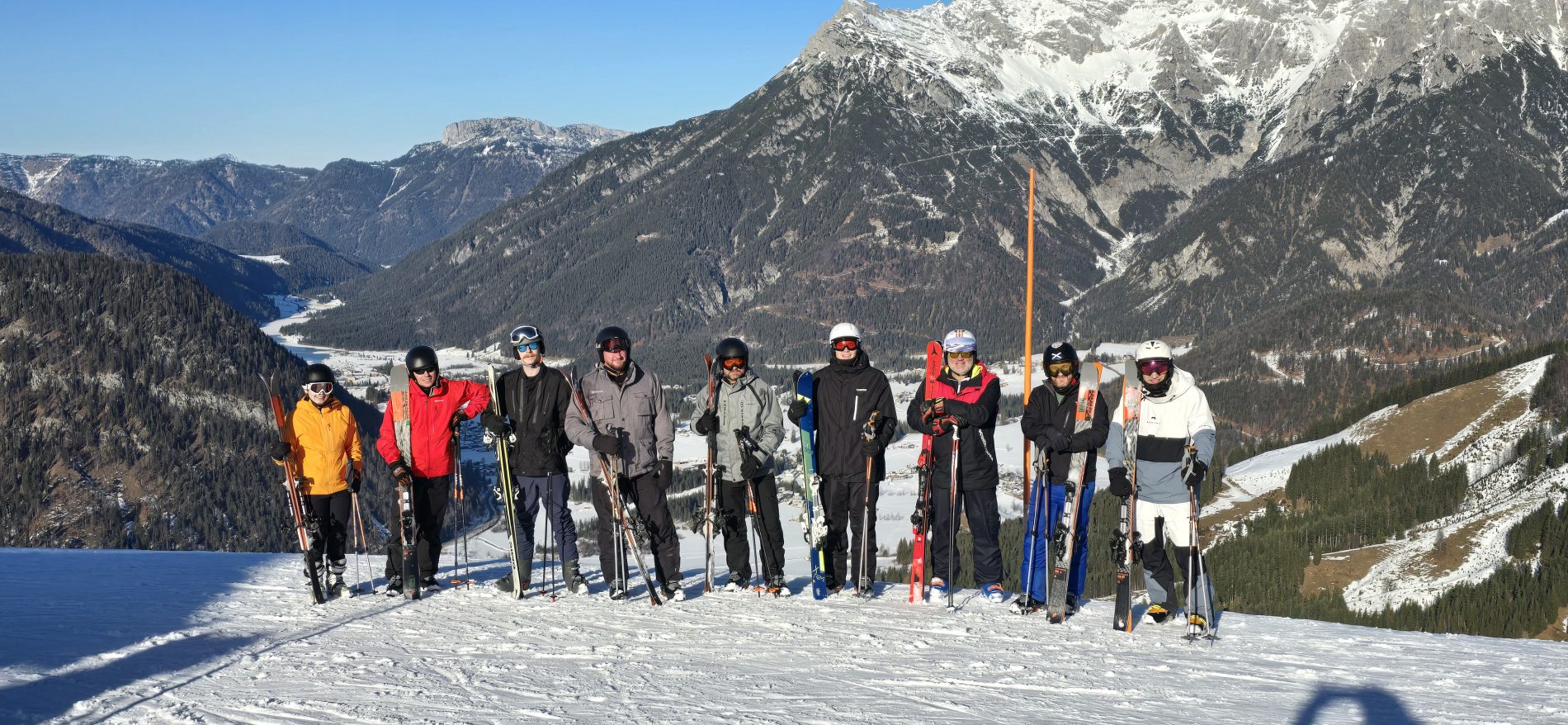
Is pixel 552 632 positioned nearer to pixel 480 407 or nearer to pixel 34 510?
pixel 480 407

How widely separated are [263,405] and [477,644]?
7512 inches

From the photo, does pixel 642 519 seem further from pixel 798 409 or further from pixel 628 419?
pixel 798 409

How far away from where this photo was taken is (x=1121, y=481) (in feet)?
42.3

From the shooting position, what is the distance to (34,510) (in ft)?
482

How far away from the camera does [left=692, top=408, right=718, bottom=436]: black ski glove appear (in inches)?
569

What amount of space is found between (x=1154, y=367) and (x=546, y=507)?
7.68 m

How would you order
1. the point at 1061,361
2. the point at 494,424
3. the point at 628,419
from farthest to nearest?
the point at 628,419
the point at 494,424
the point at 1061,361

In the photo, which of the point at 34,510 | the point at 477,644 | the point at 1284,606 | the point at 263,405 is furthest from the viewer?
the point at 263,405

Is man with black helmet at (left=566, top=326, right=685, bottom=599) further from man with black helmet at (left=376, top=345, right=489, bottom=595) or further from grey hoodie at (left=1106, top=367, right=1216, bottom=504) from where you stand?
grey hoodie at (left=1106, top=367, right=1216, bottom=504)

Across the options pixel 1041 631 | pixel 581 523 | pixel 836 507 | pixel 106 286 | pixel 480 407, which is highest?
pixel 106 286

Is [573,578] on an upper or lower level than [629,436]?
lower

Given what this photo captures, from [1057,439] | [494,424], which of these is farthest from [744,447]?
[1057,439]

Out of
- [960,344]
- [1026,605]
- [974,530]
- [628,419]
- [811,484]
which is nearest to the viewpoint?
[1026,605]

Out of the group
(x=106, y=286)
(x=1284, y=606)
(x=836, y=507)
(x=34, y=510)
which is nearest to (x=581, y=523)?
(x=34, y=510)
